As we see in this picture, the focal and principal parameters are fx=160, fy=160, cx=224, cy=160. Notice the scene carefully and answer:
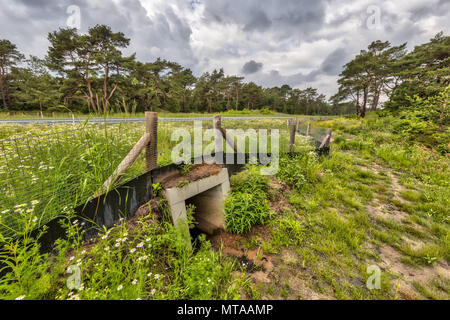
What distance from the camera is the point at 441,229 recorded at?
9.70 ft

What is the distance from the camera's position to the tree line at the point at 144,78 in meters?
17.4

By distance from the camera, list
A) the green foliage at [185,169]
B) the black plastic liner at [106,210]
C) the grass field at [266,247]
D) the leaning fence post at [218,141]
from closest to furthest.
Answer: the grass field at [266,247], the black plastic liner at [106,210], the green foliage at [185,169], the leaning fence post at [218,141]

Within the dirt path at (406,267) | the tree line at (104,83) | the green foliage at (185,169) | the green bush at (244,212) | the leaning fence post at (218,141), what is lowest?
the dirt path at (406,267)

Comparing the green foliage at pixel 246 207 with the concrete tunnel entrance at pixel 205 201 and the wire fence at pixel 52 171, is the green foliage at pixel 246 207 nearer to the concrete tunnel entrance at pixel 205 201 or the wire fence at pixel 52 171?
the concrete tunnel entrance at pixel 205 201

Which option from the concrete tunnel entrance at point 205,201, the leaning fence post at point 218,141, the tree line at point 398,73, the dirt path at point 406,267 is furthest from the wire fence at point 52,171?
the tree line at point 398,73

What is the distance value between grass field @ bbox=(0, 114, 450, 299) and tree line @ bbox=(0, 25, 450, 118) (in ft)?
5.92

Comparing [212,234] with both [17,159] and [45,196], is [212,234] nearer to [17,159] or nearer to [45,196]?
[45,196]

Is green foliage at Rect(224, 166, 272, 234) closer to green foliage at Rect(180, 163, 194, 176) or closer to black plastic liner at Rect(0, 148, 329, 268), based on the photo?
green foliage at Rect(180, 163, 194, 176)

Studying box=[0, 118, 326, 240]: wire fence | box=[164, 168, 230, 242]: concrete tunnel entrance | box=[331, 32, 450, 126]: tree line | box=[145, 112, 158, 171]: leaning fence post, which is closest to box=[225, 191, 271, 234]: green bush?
box=[164, 168, 230, 242]: concrete tunnel entrance

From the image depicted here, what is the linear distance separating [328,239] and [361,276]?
633mm

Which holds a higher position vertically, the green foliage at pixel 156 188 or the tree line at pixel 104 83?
the tree line at pixel 104 83

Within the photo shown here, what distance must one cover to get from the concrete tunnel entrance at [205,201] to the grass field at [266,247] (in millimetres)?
226

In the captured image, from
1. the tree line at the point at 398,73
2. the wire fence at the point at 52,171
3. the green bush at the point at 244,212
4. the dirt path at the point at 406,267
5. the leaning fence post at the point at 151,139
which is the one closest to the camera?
the wire fence at the point at 52,171

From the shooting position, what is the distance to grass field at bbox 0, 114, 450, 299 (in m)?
1.63
